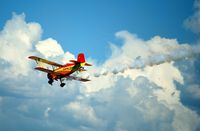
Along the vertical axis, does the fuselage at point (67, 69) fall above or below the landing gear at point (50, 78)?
above

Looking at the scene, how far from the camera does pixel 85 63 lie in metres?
98.8

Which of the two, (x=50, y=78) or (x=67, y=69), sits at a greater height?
(x=67, y=69)

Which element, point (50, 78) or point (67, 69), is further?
point (67, 69)

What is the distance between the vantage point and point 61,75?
3910 inches

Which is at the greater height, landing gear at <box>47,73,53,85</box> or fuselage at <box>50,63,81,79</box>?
fuselage at <box>50,63,81,79</box>

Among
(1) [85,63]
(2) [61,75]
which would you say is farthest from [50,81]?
(1) [85,63]

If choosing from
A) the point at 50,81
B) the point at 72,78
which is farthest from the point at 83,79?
the point at 50,81

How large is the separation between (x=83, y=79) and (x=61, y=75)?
729 cm

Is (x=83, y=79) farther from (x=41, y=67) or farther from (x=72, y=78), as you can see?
(x=41, y=67)

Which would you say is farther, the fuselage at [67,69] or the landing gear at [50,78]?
the fuselage at [67,69]

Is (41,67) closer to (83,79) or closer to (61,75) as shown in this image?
(61,75)

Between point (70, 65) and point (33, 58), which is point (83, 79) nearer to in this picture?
point (70, 65)

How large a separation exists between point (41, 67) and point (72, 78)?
30.1ft

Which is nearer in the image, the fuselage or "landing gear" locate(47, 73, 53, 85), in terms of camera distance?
"landing gear" locate(47, 73, 53, 85)
